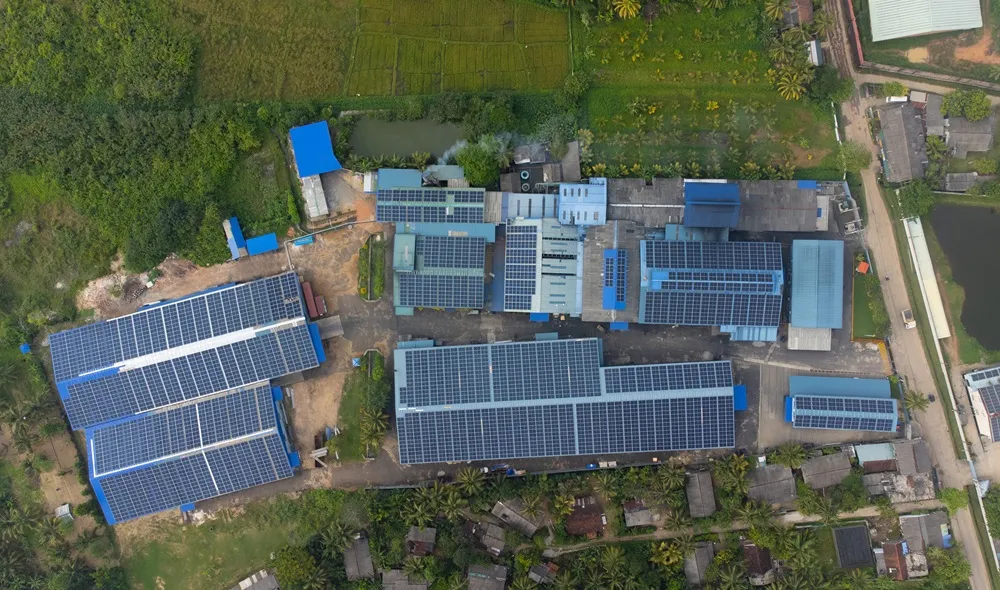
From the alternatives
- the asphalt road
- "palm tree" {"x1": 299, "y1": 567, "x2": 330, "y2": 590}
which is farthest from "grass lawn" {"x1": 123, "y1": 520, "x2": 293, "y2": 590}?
the asphalt road

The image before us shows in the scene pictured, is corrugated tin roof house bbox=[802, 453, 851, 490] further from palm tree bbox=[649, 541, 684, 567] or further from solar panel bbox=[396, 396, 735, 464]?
palm tree bbox=[649, 541, 684, 567]

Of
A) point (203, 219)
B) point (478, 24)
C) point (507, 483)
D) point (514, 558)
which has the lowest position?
point (514, 558)

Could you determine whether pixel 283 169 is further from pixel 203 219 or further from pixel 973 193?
pixel 973 193

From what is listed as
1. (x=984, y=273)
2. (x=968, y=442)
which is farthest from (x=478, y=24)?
→ (x=968, y=442)

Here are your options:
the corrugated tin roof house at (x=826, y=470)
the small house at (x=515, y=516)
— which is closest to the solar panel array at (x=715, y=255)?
the corrugated tin roof house at (x=826, y=470)

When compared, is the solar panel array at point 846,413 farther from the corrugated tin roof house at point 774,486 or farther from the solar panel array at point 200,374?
the solar panel array at point 200,374

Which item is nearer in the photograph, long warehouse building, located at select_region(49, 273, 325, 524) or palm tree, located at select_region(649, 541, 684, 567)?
palm tree, located at select_region(649, 541, 684, 567)

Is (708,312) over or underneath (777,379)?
over

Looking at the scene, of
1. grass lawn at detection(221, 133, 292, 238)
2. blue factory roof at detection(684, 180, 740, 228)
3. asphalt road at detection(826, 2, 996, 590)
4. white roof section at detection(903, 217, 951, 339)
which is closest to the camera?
blue factory roof at detection(684, 180, 740, 228)
